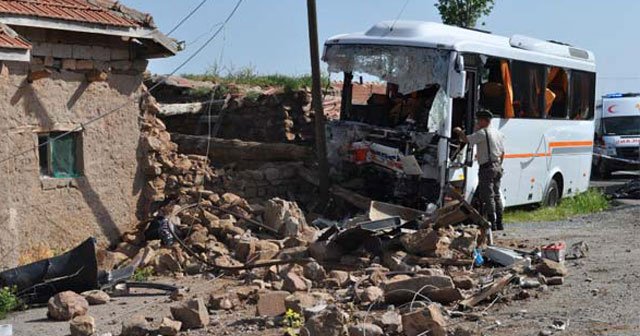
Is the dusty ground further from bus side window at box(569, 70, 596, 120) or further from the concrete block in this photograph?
the concrete block

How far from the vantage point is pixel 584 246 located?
39.1 ft

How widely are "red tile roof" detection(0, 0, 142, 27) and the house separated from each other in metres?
0.02

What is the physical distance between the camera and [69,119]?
38.8ft

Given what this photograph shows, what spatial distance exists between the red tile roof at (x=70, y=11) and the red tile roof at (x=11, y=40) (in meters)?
0.33

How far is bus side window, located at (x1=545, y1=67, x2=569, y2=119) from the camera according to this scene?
16672 millimetres

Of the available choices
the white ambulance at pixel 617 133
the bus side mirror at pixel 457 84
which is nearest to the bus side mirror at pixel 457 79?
the bus side mirror at pixel 457 84

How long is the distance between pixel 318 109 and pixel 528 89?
3.76 metres

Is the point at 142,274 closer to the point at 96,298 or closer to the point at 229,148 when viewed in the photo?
the point at 96,298

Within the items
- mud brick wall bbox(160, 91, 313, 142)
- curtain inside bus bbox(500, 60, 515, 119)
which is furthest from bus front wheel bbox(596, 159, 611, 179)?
mud brick wall bbox(160, 91, 313, 142)

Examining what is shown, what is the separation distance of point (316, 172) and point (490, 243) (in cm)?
391

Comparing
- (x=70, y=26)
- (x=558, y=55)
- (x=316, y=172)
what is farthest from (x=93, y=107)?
(x=558, y=55)

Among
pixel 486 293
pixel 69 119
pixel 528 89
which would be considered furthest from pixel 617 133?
pixel 486 293

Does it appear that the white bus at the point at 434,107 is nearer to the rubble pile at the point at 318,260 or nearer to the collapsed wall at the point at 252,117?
the rubble pile at the point at 318,260

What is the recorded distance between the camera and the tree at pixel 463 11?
2295 centimetres
